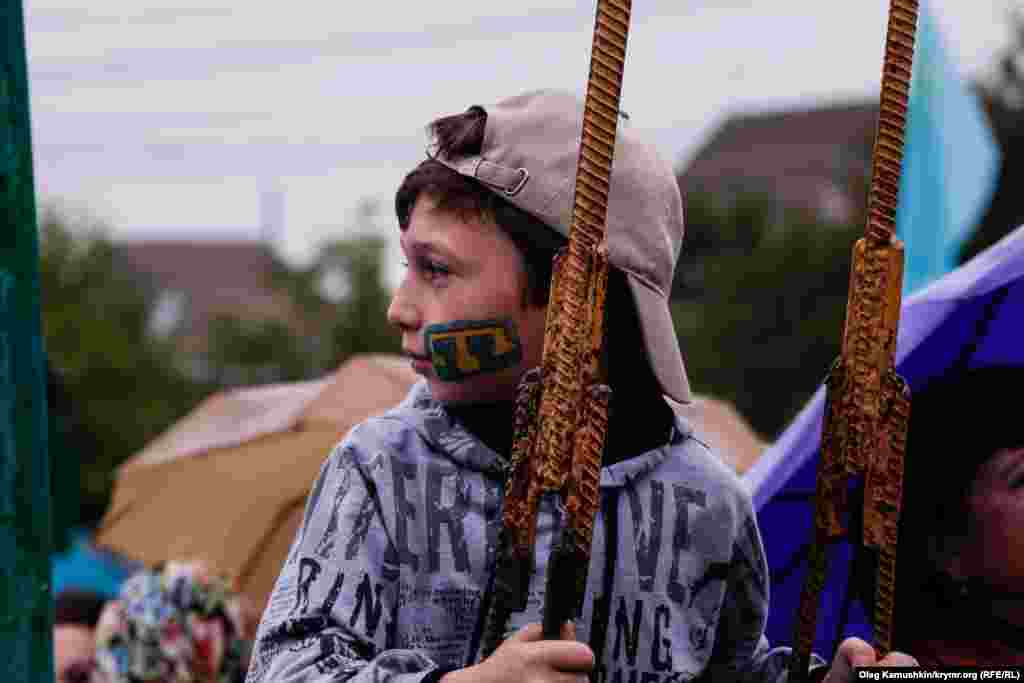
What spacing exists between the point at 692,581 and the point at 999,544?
2.09 feet

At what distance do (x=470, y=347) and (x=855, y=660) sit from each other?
55 cm

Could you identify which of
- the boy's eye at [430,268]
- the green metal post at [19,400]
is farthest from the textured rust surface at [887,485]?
the green metal post at [19,400]

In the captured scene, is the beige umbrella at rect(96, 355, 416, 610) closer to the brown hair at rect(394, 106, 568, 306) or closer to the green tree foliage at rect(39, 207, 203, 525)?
the brown hair at rect(394, 106, 568, 306)

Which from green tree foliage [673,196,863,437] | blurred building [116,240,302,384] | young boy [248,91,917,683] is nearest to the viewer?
young boy [248,91,917,683]

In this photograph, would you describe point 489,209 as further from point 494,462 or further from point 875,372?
point 875,372

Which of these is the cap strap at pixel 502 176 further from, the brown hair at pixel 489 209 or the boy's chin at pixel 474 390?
the boy's chin at pixel 474 390

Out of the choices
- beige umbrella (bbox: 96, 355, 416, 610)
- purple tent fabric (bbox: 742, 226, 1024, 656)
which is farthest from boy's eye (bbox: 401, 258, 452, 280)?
beige umbrella (bbox: 96, 355, 416, 610)

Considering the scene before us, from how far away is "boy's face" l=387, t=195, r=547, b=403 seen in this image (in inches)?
65.6

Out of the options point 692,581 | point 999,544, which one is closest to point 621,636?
point 692,581

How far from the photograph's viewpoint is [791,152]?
49000 millimetres

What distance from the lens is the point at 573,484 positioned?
1.44m

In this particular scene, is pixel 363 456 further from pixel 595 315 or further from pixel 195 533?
pixel 195 533

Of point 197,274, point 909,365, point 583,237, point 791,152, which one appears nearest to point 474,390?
point 583,237

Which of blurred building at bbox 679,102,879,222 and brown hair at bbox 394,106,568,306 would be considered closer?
brown hair at bbox 394,106,568,306
